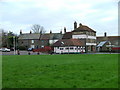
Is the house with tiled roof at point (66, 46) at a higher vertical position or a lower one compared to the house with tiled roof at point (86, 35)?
lower

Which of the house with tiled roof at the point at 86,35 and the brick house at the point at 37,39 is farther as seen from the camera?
the brick house at the point at 37,39

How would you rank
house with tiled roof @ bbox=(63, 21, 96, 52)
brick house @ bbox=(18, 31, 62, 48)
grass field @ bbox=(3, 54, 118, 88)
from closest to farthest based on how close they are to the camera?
1. grass field @ bbox=(3, 54, 118, 88)
2. house with tiled roof @ bbox=(63, 21, 96, 52)
3. brick house @ bbox=(18, 31, 62, 48)

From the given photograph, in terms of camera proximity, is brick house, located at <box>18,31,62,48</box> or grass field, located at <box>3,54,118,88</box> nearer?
grass field, located at <box>3,54,118,88</box>

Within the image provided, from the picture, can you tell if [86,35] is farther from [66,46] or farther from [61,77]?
[61,77]

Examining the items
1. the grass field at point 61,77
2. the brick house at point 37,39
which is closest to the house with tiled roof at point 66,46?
the brick house at point 37,39

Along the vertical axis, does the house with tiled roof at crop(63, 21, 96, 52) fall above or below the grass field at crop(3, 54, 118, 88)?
above

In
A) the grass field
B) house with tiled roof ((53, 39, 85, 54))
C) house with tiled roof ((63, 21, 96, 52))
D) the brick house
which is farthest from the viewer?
the brick house

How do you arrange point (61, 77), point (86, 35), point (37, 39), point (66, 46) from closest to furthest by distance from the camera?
point (61, 77)
point (66, 46)
point (86, 35)
point (37, 39)

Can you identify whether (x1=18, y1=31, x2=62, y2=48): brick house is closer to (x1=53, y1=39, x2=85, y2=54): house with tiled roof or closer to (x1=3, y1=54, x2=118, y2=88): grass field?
(x1=53, y1=39, x2=85, y2=54): house with tiled roof

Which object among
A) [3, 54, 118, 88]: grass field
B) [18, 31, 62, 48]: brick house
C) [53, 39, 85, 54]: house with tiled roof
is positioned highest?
[18, 31, 62, 48]: brick house

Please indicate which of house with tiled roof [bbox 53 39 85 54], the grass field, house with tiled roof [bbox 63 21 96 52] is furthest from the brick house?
the grass field

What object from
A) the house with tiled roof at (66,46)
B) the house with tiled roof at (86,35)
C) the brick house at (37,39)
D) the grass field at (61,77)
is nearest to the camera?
the grass field at (61,77)

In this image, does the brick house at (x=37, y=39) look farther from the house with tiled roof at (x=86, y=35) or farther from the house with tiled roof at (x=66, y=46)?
the house with tiled roof at (x=66, y=46)

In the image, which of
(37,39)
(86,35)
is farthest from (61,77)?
(37,39)
